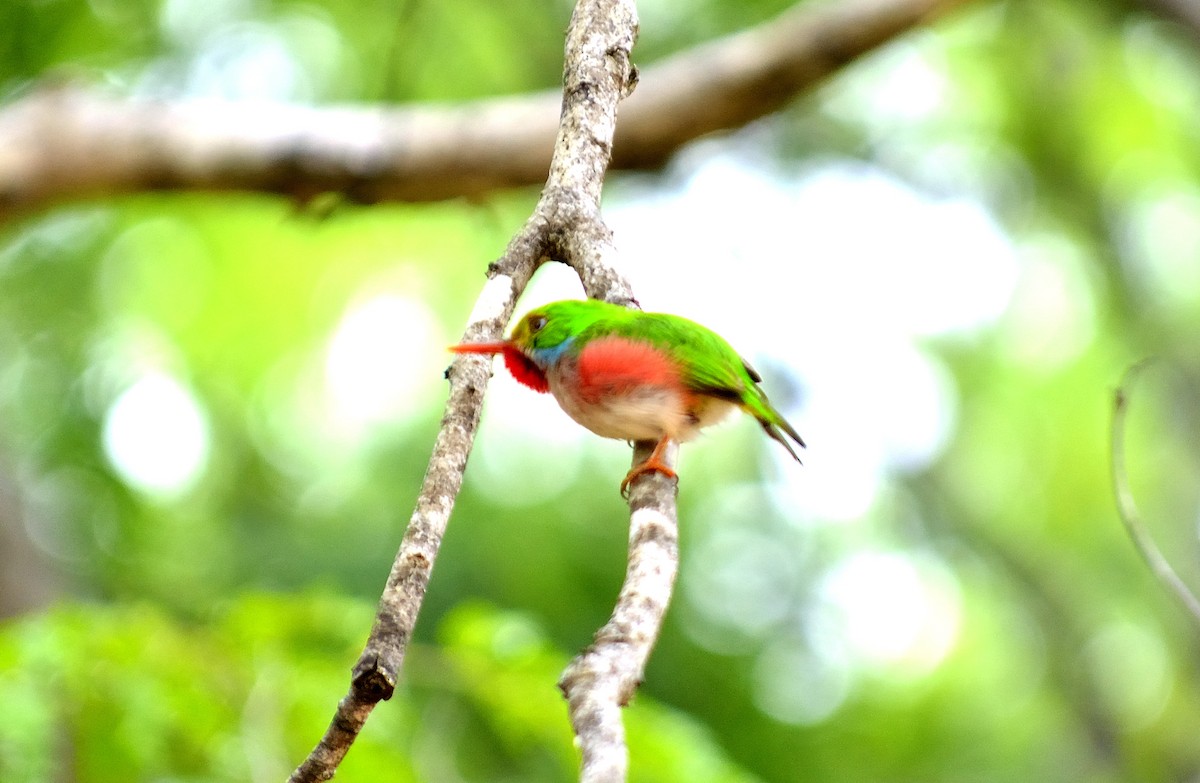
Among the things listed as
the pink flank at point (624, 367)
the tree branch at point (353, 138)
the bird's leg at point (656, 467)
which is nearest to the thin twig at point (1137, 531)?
the pink flank at point (624, 367)

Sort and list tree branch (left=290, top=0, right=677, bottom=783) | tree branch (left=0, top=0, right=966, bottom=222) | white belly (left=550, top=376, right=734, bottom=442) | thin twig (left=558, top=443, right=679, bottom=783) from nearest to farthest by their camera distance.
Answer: thin twig (left=558, top=443, right=679, bottom=783) → tree branch (left=290, top=0, right=677, bottom=783) → white belly (left=550, top=376, right=734, bottom=442) → tree branch (left=0, top=0, right=966, bottom=222)

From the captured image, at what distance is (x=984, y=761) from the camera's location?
880 centimetres

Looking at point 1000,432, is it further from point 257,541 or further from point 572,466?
point 257,541

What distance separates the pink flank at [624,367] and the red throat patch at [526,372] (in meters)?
0.22

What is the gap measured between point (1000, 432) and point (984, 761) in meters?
3.37

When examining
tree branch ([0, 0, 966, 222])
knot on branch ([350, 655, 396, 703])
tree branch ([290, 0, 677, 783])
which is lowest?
knot on branch ([350, 655, 396, 703])

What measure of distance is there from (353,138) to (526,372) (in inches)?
117

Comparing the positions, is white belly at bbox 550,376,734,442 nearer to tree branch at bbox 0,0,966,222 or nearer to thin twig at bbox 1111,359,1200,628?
thin twig at bbox 1111,359,1200,628

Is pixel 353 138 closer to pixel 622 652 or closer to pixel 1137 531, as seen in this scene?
pixel 1137 531

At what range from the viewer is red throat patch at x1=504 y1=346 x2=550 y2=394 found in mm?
2982

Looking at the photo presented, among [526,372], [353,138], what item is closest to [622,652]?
[526,372]

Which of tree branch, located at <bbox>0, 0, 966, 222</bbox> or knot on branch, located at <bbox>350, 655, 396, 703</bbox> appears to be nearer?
knot on branch, located at <bbox>350, 655, 396, 703</bbox>

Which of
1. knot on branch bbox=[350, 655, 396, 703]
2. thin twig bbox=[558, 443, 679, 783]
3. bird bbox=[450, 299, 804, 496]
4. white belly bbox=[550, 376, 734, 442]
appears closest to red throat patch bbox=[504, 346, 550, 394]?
bird bbox=[450, 299, 804, 496]

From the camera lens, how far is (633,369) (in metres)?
2.79
